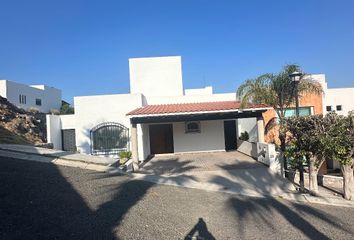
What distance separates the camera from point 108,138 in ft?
63.8

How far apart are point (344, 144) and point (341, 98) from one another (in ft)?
45.3

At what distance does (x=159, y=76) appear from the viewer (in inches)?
916

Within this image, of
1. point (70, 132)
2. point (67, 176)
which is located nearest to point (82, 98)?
point (70, 132)

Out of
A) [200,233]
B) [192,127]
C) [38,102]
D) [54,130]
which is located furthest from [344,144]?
[38,102]

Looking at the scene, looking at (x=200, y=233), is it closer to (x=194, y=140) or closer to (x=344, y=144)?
(x=344, y=144)

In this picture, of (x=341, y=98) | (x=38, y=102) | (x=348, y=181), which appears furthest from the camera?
(x=38, y=102)

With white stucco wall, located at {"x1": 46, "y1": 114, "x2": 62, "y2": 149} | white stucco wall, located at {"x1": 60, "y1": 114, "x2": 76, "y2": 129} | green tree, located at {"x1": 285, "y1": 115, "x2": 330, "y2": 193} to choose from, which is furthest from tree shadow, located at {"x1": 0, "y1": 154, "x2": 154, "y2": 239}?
white stucco wall, located at {"x1": 60, "y1": 114, "x2": 76, "y2": 129}

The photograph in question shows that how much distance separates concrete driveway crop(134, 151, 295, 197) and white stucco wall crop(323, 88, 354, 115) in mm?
9538

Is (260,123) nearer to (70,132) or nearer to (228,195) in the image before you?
(228,195)

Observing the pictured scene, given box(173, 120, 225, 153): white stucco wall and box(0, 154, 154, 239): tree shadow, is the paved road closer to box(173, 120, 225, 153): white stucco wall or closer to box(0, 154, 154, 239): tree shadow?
box(0, 154, 154, 239): tree shadow

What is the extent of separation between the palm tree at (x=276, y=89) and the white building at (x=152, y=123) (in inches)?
29.1

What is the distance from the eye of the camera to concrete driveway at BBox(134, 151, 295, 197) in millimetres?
10727

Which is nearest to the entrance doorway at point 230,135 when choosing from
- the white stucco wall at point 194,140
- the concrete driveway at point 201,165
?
the white stucco wall at point 194,140

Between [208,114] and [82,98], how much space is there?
332 inches
